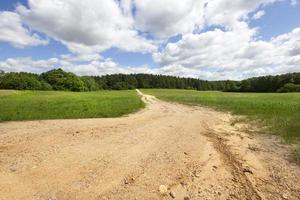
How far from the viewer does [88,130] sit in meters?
12.9

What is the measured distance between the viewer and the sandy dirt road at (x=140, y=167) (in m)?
5.97

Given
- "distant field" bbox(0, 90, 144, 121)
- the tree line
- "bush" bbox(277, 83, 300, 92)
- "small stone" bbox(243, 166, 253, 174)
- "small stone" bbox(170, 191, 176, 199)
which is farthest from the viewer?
the tree line

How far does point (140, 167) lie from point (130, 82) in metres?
149

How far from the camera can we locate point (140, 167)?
749cm

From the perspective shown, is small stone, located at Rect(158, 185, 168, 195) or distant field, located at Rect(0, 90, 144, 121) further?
distant field, located at Rect(0, 90, 144, 121)

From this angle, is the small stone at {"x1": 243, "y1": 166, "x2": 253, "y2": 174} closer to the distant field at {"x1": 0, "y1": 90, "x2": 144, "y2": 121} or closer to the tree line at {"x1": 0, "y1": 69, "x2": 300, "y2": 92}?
the distant field at {"x1": 0, "y1": 90, "x2": 144, "y2": 121}

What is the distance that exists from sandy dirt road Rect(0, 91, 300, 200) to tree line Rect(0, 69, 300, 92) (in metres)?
81.1

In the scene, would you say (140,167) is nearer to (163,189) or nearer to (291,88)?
(163,189)

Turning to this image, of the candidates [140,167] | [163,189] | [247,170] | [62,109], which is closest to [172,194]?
[163,189]

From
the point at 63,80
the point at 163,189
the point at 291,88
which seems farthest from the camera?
the point at 63,80

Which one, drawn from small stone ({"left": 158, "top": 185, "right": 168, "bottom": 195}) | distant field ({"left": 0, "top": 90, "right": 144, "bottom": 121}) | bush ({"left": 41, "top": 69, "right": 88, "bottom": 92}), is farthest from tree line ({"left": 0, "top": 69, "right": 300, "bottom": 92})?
small stone ({"left": 158, "top": 185, "right": 168, "bottom": 195})

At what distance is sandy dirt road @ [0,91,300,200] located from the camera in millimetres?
5969

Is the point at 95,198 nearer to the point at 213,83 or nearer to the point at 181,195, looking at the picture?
the point at 181,195

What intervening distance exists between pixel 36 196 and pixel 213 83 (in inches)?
6428
